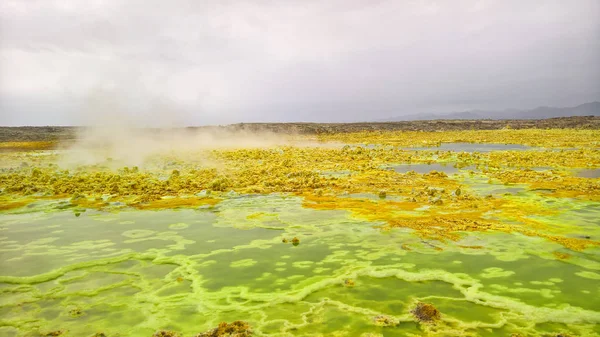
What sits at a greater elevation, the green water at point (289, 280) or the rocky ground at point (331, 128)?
the rocky ground at point (331, 128)

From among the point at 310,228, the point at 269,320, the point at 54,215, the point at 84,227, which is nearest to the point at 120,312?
the point at 269,320

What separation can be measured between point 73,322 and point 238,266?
294cm

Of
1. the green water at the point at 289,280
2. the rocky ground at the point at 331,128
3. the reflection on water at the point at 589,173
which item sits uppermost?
the rocky ground at the point at 331,128

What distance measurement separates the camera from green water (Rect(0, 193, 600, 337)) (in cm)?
522

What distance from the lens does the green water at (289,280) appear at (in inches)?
205

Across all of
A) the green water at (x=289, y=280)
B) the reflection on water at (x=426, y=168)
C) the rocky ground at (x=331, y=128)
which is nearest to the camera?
the green water at (x=289, y=280)

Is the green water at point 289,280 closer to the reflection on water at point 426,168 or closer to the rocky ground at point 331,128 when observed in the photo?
the reflection on water at point 426,168

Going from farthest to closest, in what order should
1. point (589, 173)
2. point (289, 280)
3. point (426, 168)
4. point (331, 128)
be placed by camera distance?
point (331, 128)
point (426, 168)
point (589, 173)
point (289, 280)

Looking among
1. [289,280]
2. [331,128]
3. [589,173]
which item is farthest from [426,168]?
[331,128]

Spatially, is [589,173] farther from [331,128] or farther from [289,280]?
[331,128]

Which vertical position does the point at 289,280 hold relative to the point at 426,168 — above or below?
below

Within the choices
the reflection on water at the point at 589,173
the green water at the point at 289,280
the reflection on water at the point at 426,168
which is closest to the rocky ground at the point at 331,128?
the reflection on water at the point at 426,168

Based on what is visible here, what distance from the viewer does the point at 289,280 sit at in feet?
22.1

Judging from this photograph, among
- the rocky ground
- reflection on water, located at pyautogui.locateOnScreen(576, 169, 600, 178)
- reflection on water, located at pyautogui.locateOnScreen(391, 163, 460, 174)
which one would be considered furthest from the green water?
the rocky ground
